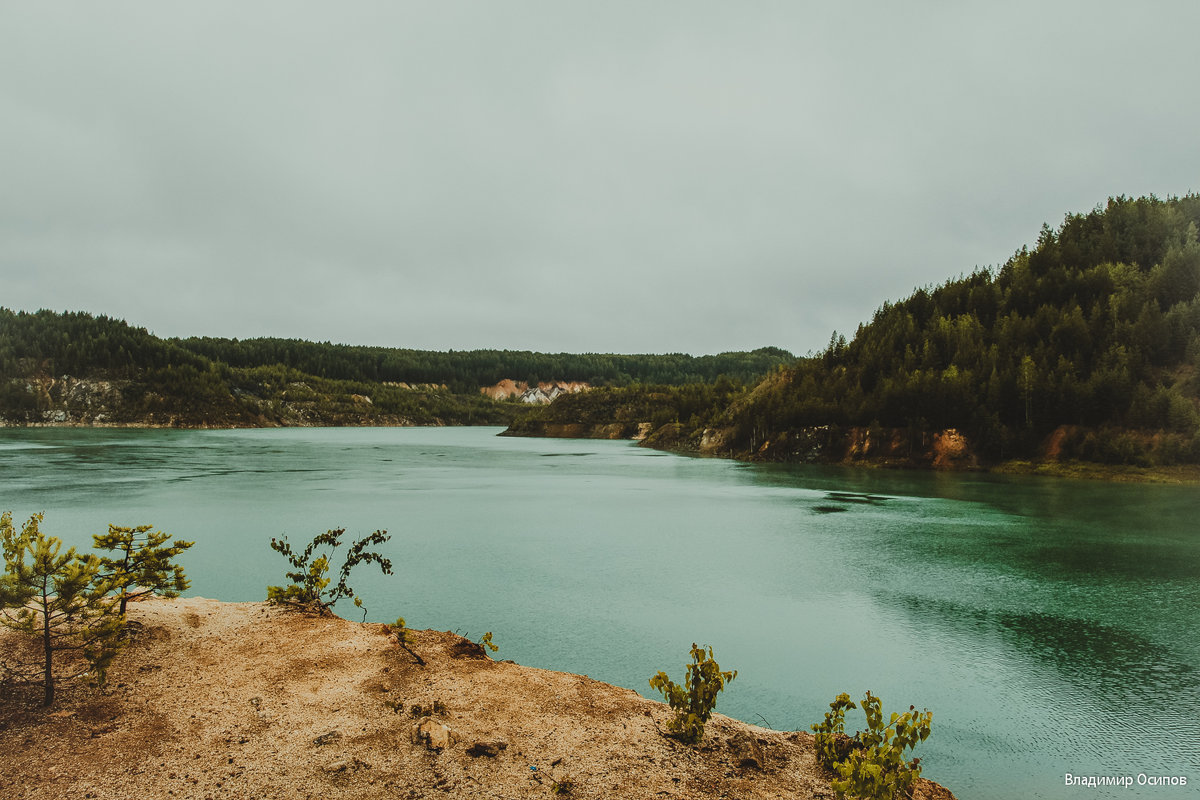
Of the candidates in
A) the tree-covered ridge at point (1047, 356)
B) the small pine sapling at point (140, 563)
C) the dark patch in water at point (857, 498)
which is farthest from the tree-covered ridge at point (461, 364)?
the small pine sapling at point (140, 563)

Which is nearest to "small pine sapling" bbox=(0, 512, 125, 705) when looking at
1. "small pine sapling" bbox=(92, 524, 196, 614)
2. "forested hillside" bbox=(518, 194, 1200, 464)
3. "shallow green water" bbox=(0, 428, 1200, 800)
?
"small pine sapling" bbox=(92, 524, 196, 614)

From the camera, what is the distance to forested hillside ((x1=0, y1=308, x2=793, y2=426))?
10212cm

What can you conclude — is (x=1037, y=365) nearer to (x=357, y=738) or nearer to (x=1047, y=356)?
(x=1047, y=356)

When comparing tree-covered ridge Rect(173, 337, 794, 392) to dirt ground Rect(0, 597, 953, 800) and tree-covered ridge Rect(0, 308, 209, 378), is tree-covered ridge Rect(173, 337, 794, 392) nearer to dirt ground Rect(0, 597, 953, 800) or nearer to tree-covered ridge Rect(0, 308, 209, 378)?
tree-covered ridge Rect(0, 308, 209, 378)

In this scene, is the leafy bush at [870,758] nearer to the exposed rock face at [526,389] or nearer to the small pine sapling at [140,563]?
the small pine sapling at [140,563]

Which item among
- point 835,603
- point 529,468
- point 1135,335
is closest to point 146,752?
point 835,603

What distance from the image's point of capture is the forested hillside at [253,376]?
102 meters

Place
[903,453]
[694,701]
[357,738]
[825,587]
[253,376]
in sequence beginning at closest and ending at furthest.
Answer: [357,738] < [694,701] < [825,587] < [903,453] < [253,376]

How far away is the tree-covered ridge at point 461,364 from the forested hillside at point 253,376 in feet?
1.10

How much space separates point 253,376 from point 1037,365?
135 metres

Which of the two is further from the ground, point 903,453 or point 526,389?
point 526,389

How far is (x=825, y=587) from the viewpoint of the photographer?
12969 mm

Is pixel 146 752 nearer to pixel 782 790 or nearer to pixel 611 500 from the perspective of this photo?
pixel 782 790

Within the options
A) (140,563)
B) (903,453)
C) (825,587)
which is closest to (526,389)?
(903,453)
